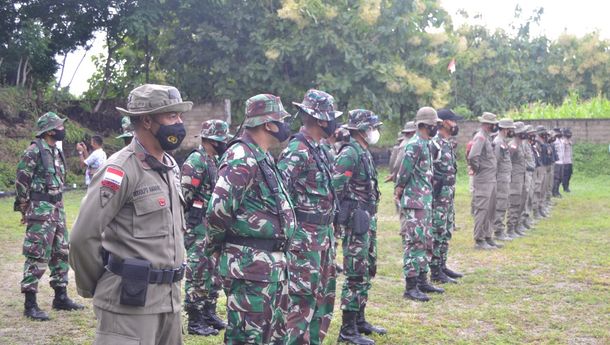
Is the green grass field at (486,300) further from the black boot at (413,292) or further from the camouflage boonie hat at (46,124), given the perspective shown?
the camouflage boonie hat at (46,124)

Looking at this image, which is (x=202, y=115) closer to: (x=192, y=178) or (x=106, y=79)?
(x=106, y=79)

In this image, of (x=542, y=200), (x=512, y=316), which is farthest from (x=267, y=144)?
(x=542, y=200)

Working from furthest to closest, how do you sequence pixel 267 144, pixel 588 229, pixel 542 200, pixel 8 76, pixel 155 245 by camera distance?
pixel 8 76 → pixel 542 200 → pixel 588 229 → pixel 267 144 → pixel 155 245

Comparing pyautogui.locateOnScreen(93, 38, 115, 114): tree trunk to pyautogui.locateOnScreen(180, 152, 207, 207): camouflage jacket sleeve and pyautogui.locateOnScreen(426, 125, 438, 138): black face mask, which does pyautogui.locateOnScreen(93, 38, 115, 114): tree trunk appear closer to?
pyautogui.locateOnScreen(426, 125, 438, 138): black face mask

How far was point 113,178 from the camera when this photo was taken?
3.42 m

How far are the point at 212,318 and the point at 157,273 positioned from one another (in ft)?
11.2

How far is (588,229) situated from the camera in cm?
1327

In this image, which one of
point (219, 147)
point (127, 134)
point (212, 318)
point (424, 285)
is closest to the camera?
point (212, 318)

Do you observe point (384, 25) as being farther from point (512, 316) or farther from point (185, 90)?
point (512, 316)

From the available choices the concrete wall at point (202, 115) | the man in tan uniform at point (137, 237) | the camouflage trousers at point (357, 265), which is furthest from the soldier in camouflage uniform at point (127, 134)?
the concrete wall at point (202, 115)

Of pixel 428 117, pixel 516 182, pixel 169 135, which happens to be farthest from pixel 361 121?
pixel 516 182

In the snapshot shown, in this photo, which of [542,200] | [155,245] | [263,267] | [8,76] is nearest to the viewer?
[155,245]

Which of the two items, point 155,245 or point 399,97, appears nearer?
point 155,245

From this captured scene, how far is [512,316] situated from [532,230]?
6.54 m
